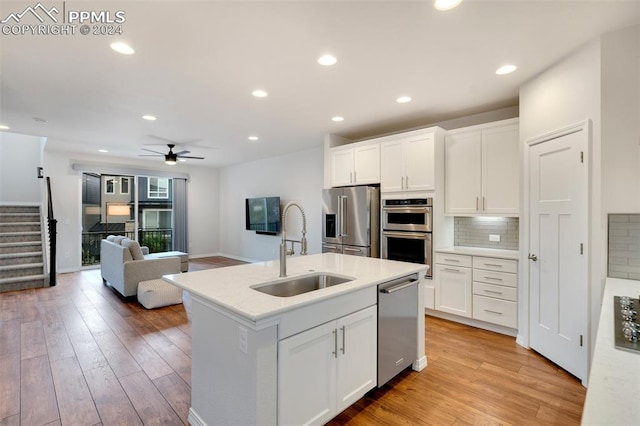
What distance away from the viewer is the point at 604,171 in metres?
2.23

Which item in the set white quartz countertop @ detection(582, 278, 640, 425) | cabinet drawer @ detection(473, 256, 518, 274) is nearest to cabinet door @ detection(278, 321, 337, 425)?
white quartz countertop @ detection(582, 278, 640, 425)

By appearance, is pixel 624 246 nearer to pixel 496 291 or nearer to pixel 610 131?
pixel 610 131

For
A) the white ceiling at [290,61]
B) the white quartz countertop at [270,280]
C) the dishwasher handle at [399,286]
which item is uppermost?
the white ceiling at [290,61]

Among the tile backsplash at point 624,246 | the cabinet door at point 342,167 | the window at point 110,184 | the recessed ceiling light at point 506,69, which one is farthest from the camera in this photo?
the window at point 110,184

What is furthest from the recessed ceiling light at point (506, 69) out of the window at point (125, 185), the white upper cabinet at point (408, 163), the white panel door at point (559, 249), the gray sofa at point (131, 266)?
the window at point (125, 185)

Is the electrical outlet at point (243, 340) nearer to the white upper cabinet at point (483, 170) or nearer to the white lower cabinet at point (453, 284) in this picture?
the white lower cabinet at point (453, 284)

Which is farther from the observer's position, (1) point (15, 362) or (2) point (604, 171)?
(1) point (15, 362)

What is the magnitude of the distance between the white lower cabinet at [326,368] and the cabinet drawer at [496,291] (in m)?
1.97

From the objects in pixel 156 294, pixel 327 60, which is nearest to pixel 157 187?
pixel 156 294

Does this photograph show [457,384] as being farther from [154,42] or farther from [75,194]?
[75,194]

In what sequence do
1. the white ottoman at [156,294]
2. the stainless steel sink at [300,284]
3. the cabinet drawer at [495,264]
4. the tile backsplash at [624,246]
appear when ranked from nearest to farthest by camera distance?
the stainless steel sink at [300,284] < the tile backsplash at [624,246] < the cabinet drawer at [495,264] < the white ottoman at [156,294]

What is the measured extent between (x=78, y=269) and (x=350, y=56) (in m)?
7.48

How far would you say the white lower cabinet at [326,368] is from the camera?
62.1 inches

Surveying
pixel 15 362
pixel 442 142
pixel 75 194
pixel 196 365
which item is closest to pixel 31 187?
pixel 75 194
